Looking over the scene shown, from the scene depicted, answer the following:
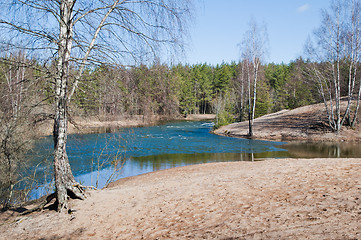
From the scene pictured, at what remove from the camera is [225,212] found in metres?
5.14

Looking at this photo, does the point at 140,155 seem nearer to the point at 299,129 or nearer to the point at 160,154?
the point at 160,154

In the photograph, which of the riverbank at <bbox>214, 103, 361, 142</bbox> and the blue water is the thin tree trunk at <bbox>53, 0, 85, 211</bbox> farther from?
the riverbank at <bbox>214, 103, 361, 142</bbox>

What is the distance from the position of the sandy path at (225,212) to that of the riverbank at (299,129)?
16945 millimetres

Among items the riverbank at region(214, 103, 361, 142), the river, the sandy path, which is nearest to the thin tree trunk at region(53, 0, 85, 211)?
the sandy path

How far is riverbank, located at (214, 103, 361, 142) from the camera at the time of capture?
874 inches

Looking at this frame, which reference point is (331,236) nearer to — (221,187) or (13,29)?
(221,187)

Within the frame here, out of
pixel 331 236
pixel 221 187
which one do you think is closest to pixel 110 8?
pixel 221 187

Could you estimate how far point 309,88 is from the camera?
35688 millimetres

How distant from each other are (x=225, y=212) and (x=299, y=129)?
2280cm

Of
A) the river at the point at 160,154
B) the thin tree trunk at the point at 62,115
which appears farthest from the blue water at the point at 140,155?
the thin tree trunk at the point at 62,115

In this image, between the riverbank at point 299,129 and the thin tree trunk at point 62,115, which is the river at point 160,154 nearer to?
the riverbank at point 299,129

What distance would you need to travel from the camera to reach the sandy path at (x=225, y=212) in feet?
13.6

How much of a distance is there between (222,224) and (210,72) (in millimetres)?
69688

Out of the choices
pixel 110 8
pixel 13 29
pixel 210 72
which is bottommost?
pixel 13 29
